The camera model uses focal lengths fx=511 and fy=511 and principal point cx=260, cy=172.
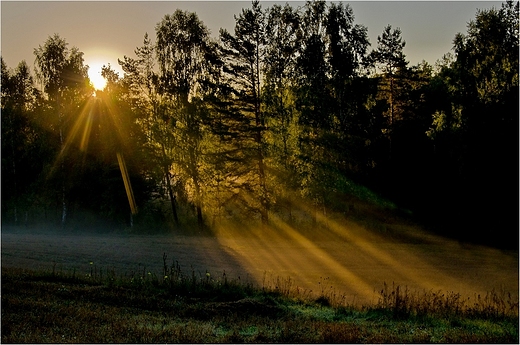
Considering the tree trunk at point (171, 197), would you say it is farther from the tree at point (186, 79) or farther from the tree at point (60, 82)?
the tree at point (60, 82)

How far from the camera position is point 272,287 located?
19.4 m

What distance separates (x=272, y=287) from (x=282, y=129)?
1768cm

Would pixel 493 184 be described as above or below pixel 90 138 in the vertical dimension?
below

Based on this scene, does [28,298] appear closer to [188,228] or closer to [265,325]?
[265,325]

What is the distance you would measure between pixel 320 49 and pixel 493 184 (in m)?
14.3

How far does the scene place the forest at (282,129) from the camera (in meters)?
30.7

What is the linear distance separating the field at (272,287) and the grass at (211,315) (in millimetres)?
43

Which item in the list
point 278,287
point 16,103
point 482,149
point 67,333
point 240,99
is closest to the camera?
point 67,333

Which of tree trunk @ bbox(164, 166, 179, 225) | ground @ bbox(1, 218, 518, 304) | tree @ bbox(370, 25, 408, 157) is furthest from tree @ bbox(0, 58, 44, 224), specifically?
tree @ bbox(370, 25, 408, 157)

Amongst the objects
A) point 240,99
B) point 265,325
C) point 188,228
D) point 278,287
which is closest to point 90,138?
point 188,228

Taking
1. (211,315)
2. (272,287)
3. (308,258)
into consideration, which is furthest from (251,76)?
(211,315)

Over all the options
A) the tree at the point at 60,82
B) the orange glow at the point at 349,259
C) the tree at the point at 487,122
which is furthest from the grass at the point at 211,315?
the tree at the point at 60,82

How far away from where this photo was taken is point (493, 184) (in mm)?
30406

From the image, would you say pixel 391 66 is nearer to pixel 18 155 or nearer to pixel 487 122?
pixel 487 122
